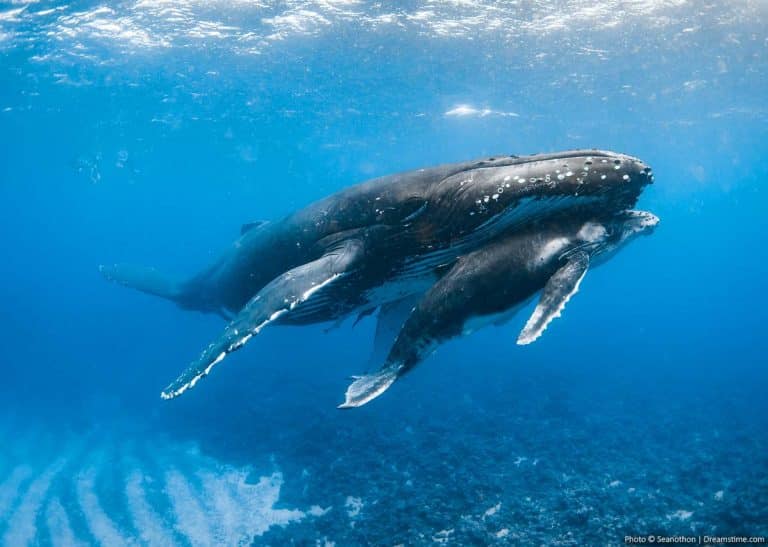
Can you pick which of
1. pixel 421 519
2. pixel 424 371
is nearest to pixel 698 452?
pixel 421 519

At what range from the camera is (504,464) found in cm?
1473

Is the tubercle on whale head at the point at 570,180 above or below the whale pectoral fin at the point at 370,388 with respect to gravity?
above

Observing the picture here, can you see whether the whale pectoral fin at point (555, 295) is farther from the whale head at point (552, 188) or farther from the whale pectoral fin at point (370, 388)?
the whale pectoral fin at point (370, 388)

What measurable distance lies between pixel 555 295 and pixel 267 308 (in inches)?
104

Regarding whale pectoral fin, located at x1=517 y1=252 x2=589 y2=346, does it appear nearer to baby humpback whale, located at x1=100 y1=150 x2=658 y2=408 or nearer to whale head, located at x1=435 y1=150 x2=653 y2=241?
baby humpback whale, located at x1=100 y1=150 x2=658 y2=408

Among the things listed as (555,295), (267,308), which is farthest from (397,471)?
(555,295)

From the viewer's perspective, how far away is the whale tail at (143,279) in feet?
40.7

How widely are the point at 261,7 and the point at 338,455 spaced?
842 inches

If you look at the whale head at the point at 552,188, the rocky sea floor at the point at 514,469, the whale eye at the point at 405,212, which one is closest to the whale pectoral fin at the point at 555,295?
the whale head at the point at 552,188

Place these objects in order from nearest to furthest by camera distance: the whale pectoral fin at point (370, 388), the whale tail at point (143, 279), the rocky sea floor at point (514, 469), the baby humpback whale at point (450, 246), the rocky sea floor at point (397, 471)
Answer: the baby humpback whale at point (450, 246) < the whale pectoral fin at point (370, 388) < the rocky sea floor at point (514, 469) < the rocky sea floor at point (397, 471) < the whale tail at point (143, 279)

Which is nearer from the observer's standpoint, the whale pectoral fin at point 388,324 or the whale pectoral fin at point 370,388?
the whale pectoral fin at point 370,388

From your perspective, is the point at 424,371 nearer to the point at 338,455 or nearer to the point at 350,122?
the point at 338,455

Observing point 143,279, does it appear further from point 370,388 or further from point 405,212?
point 370,388

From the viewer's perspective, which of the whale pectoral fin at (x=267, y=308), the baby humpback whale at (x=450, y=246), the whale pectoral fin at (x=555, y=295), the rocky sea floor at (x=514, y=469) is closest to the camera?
the whale pectoral fin at (x=555, y=295)
